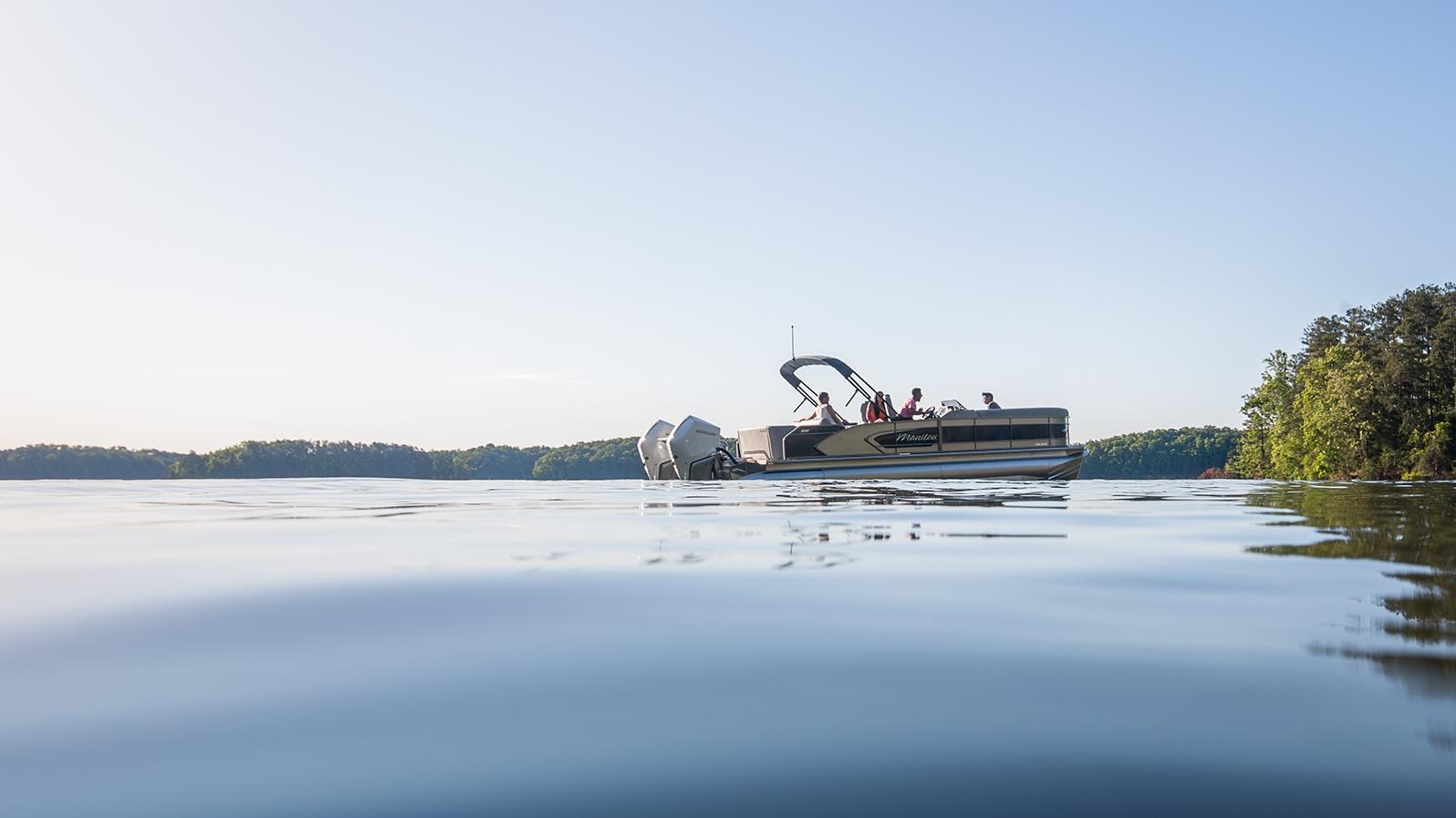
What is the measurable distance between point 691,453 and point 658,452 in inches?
41.4

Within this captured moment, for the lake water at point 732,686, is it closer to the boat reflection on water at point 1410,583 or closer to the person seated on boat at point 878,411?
the boat reflection on water at point 1410,583

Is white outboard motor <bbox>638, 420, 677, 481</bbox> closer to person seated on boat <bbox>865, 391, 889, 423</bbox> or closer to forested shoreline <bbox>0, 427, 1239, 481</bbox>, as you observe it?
person seated on boat <bbox>865, 391, 889, 423</bbox>

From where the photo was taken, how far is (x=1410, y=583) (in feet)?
11.0

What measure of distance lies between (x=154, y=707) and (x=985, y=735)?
4.58ft

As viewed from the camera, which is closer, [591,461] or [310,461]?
[310,461]

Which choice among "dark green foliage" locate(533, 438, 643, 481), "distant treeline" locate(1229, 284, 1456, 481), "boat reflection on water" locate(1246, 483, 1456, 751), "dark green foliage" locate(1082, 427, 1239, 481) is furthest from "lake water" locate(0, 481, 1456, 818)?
"dark green foliage" locate(1082, 427, 1239, 481)

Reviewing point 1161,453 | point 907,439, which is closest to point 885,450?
point 907,439

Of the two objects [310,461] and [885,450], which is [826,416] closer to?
[885,450]

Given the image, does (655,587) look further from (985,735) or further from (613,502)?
(613,502)

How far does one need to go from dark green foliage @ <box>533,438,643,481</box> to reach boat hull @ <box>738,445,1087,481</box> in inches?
3412

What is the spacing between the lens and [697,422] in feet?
91.1

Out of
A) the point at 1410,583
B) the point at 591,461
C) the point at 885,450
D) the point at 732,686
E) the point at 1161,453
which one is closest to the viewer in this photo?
the point at 732,686

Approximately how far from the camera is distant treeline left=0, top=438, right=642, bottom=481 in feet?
271

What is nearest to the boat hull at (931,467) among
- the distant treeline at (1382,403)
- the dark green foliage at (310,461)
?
the distant treeline at (1382,403)
